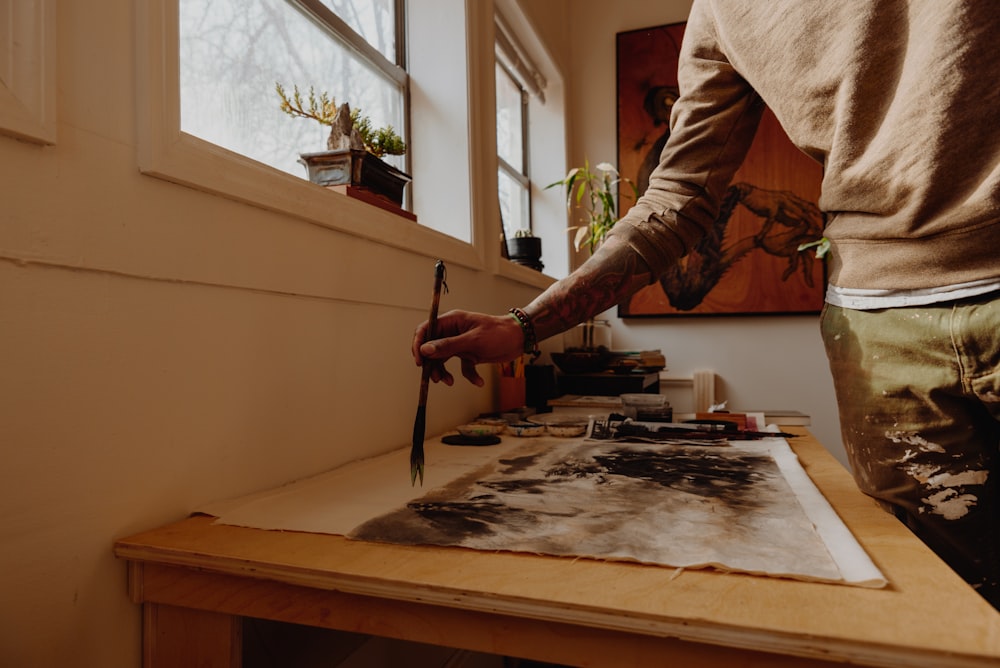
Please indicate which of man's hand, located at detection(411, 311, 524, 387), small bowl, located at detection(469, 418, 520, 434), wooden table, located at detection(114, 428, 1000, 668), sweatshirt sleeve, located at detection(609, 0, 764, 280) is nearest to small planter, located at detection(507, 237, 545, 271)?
small bowl, located at detection(469, 418, 520, 434)

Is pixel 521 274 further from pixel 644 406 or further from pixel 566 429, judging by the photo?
pixel 566 429

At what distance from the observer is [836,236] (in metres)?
0.99

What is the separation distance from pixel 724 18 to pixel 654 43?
2781 mm

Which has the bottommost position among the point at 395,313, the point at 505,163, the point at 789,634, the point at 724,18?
the point at 789,634

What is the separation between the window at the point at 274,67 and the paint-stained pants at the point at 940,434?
1168mm

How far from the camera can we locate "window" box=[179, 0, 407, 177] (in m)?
1.15

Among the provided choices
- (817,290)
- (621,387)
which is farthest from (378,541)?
(817,290)

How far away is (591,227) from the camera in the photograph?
3.12 m

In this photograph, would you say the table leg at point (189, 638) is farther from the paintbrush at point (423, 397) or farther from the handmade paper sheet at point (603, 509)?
the paintbrush at point (423, 397)

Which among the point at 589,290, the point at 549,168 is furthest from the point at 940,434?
the point at 549,168

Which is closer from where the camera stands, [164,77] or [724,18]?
[164,77]

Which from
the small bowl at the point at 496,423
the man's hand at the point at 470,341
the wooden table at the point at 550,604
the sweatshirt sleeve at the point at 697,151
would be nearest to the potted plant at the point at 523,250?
the small bowl at the point at 496,423

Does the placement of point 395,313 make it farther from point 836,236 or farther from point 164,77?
point 836,236

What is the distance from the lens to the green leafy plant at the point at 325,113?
4.64ft
